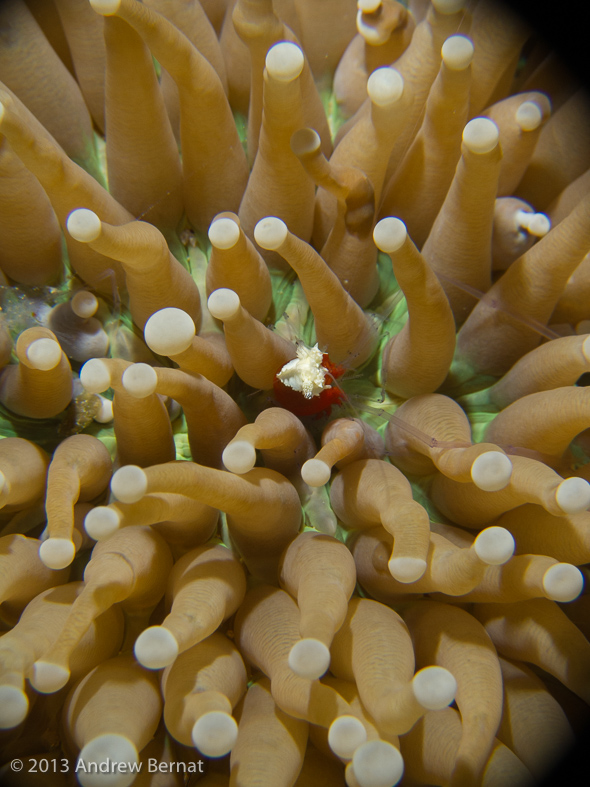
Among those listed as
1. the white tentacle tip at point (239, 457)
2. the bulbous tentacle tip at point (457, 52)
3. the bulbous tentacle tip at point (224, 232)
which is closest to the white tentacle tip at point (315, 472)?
the white tentacle tip at point (239, 457)

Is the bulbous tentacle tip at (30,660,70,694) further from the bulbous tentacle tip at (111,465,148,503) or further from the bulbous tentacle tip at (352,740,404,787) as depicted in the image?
the bulbous tentacle tip at (352,740,404,787)

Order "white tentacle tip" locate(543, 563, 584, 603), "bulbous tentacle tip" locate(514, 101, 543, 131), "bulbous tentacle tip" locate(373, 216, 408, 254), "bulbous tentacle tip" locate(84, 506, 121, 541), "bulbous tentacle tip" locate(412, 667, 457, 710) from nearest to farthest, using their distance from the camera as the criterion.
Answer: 1. "bulbous tentacle tip" locate(412, 667, 457, 710)
2. "bulbous tentacle tip" locate(84, 506, 121, 541)
3. "white tentacle tip" locate(543, 563, 584, 603)
4. "bulbous tentacle tip" locate(373, 216, 408, 254)
5. "bulbous tentacle tip" locate(514, 101, 543, 131)

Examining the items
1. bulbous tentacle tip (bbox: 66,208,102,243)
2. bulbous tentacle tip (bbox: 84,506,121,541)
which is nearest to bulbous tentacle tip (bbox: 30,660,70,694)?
bulbous tentacle tip (bbox: 84,506,121,541)

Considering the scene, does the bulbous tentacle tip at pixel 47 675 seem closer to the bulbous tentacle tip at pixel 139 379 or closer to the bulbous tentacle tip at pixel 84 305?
the bulbous tentacle tip at pixel 139 379

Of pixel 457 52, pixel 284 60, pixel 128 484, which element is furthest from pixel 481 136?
pixel 128 484

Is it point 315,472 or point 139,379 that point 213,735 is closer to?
point 315,472

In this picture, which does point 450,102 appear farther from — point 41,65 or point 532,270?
point 41,65

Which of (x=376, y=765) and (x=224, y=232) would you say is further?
(x=224, y=232)
